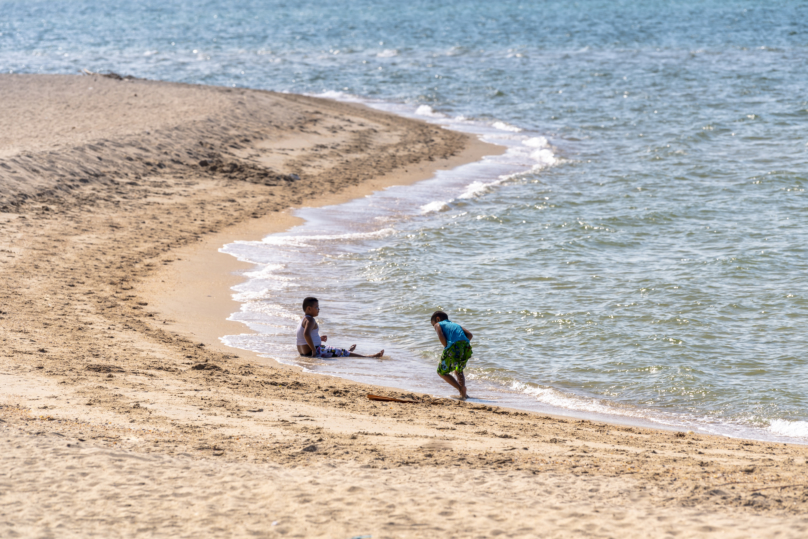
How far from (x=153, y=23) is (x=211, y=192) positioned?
172ft

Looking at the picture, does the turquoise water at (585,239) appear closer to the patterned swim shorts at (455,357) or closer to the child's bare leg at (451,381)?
the child's bare leg at (451,381)

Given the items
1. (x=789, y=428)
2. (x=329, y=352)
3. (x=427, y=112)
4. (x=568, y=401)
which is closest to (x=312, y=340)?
(x=329, y=352)

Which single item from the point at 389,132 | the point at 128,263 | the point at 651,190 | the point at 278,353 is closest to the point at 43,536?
the point at 278,353

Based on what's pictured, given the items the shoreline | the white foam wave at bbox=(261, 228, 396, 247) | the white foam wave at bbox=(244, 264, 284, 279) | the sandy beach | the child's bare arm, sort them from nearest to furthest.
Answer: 1. the sandy beach
2. the child's bare arm
3. the shoreline
4. the white foam wave at bbox=(244, 264, 284, 279)
5. the white foam wave at bbox=(261, 228, 396, 247)

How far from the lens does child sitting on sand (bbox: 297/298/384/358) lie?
32.1ft

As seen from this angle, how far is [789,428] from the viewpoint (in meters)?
7.91

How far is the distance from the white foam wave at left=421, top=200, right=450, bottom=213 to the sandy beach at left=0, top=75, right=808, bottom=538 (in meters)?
4.35

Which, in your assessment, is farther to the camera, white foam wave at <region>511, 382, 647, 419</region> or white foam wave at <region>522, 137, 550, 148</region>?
white foam wave at <region>522, 137, 550, 148</region>

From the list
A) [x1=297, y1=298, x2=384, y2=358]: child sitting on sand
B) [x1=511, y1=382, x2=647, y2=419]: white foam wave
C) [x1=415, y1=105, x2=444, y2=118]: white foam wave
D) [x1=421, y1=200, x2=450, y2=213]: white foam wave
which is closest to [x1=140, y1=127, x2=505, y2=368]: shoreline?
[x1=297, y1=298, x2=384, y2=358]: child sitting on sand

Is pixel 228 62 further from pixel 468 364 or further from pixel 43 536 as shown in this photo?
pixel 43 536

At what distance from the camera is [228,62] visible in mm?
41188

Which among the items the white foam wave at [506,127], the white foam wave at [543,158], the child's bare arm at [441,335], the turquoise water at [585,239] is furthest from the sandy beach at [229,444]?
the white foam wave at [506,127]

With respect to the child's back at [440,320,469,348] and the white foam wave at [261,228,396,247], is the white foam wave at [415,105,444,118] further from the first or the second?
the child's back at [440,320,469,348]

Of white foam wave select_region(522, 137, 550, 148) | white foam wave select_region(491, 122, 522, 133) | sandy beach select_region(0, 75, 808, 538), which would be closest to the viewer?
sandy beach select_region(0, 75, 808, 538)
